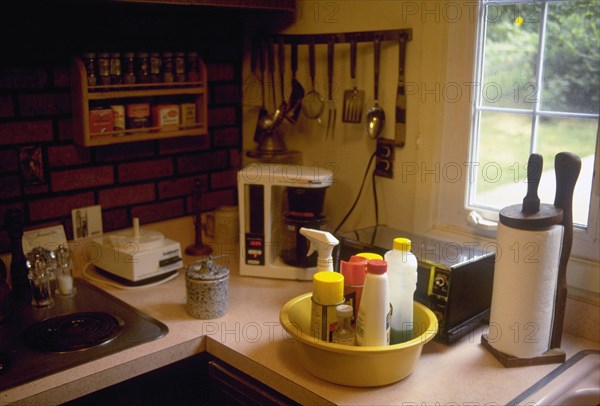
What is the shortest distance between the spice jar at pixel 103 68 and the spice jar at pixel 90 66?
2cm

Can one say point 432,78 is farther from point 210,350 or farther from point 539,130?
point 210,350

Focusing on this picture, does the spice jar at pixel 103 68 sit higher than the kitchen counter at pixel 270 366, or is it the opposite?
the spice jar at pixel 103 68

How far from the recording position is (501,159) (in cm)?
183

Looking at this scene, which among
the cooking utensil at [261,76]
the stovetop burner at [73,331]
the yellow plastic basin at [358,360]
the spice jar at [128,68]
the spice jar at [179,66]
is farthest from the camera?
the cooking utensil at [261,76]

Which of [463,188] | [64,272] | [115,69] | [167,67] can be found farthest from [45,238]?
[463,188]

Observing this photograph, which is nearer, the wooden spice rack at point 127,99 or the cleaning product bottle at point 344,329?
the cleaning product bottle at point 344,329

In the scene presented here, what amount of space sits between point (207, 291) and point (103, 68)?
0.79 meters

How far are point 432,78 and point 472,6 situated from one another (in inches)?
8.9

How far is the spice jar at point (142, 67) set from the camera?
6.74ft

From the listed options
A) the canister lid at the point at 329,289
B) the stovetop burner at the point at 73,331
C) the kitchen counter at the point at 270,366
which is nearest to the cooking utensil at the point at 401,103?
the kitchen counter at the point at 270,366

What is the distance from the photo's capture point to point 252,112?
8.04ft

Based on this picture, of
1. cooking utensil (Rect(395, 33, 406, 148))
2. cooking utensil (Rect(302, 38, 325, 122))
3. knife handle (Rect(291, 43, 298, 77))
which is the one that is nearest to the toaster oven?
cooking utensil (Rect(395, 33, 406, 148))

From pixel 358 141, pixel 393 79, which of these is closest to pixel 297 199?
pixel 358 141

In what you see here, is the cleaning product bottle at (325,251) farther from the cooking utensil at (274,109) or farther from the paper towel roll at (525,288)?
the cooking utensil at (274,109)
